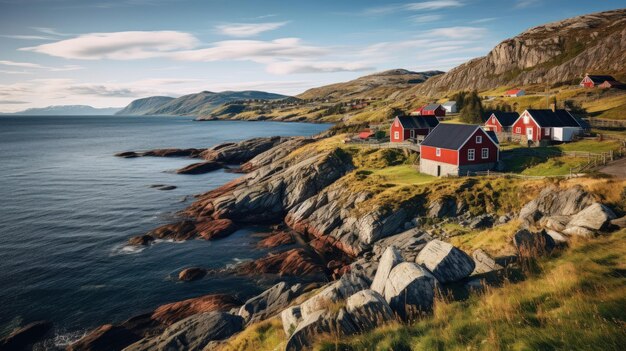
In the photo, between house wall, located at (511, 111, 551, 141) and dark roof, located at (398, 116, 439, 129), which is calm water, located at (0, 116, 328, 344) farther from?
Result: house wall, located at (511, 111, 551, 141)

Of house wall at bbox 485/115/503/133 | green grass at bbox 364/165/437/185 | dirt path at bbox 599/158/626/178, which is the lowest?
green grass at bbox 364/165/437/185

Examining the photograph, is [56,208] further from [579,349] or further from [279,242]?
[579,349]

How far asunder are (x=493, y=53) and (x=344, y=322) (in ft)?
697

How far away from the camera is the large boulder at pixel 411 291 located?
12422 millimetres

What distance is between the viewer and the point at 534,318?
9594 millimetres

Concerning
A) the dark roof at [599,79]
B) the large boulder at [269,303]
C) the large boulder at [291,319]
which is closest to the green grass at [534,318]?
the large boulder at [291,319]

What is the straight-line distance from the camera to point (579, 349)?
7.61 metres

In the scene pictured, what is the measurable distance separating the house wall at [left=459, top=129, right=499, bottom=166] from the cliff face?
391 ft

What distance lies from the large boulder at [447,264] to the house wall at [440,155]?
38.0 m

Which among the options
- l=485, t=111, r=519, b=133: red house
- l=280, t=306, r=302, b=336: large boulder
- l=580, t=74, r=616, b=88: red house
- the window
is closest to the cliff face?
l=580, t=74, r=616, b=88: red house

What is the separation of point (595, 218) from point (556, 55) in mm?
185768

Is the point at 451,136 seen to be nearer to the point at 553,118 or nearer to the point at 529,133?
the point at 529,133

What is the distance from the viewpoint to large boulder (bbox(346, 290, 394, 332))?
38.1ft

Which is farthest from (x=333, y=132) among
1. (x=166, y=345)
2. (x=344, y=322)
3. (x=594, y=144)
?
(x=344, y=322)
